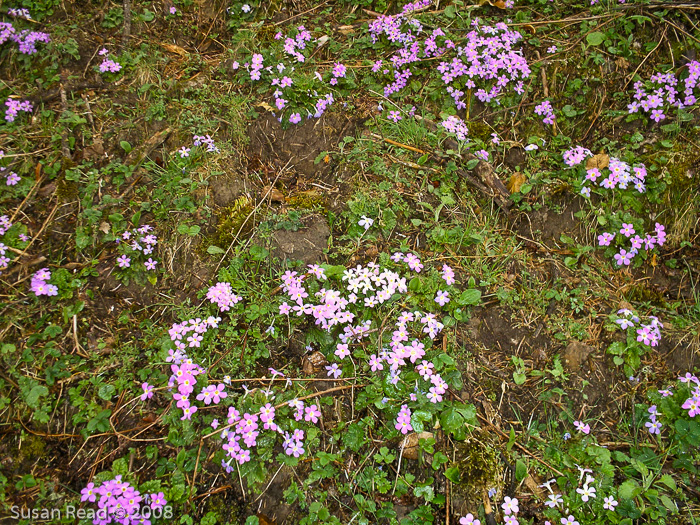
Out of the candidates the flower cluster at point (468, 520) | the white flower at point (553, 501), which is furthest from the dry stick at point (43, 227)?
the white flower at point (553, 501)

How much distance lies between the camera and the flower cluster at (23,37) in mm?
3821

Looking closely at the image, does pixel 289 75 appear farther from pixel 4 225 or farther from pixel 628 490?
pixel 628 490

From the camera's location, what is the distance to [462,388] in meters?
2.76

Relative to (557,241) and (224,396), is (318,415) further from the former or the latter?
(557,241)

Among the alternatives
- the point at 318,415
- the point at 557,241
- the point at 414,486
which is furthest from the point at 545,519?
the point at 557,241

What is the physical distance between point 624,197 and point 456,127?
1.49 metres

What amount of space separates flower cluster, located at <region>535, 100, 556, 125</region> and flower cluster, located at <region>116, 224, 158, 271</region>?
3.49 meters

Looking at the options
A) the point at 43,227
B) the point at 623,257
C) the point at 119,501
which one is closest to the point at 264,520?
the point at 119,501

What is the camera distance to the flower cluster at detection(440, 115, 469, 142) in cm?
356

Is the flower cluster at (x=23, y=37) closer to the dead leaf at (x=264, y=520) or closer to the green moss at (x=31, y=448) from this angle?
the green moss at (x=31, y=448)

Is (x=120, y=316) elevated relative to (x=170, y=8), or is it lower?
lower

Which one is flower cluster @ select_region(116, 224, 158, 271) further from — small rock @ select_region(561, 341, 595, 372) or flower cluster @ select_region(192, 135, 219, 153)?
small rock @ select_region(561, 341, 595, 372)

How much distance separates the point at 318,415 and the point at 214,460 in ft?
2.28

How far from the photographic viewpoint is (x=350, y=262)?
319 centimetres
